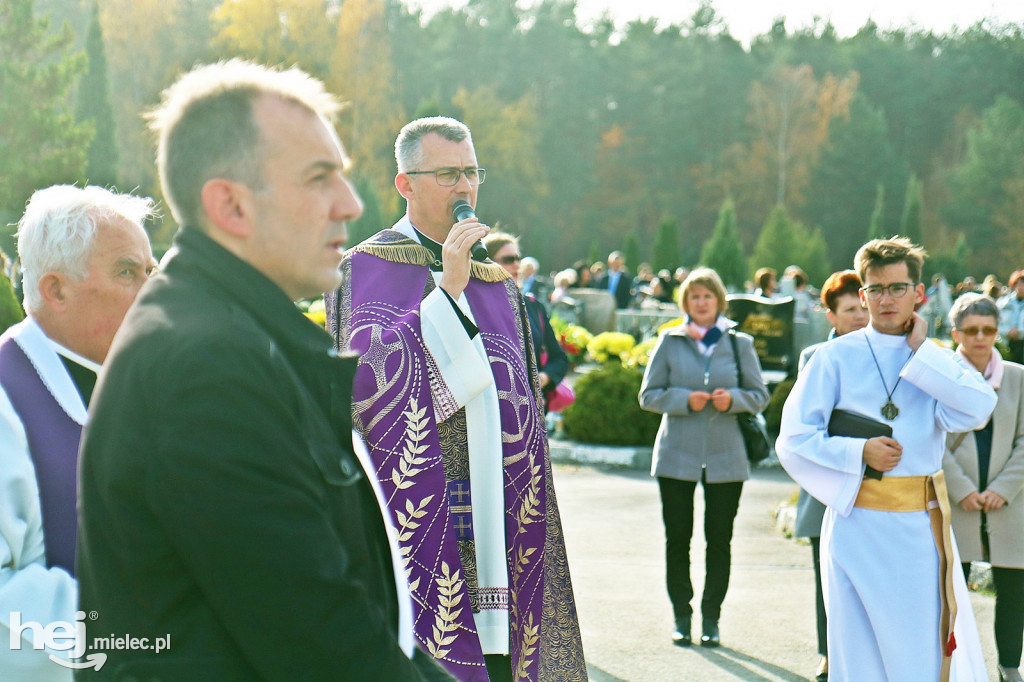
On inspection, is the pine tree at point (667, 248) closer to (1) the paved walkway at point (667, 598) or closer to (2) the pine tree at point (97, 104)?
(2) the pine tree at point (97, 104)

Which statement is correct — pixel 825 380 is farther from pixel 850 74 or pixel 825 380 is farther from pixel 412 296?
pixel 850 74

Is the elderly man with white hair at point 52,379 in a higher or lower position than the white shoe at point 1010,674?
higher

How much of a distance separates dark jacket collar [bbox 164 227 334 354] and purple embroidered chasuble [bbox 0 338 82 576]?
94 centimetres

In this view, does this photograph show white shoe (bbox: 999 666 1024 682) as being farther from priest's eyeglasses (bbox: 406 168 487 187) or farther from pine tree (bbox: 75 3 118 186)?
pine tree (bbox: 75 3 118 186)

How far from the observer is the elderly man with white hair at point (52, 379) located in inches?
86.8

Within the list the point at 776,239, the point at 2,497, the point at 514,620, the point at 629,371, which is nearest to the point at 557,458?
the point at 629,371

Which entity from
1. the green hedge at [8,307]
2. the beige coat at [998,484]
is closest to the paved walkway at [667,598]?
the beige coat at [998,484]

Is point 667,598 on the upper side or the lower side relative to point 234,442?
lower

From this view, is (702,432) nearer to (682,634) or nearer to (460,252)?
(682,634)

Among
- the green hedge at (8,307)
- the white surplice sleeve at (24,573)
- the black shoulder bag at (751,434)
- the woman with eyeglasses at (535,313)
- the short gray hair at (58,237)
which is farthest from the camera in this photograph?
the woman with eyeglasses at (535,313)

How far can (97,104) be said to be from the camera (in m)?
43.7

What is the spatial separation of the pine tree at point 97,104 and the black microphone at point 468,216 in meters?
41.6

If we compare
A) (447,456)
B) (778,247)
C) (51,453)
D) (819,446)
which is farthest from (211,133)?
(778,247)

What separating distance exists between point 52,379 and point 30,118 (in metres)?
36.1
